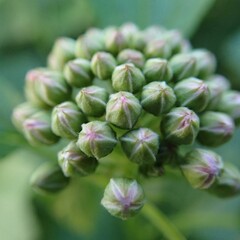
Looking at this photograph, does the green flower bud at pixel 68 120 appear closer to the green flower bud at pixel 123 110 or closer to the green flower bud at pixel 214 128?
the green flower bud at pixel 123 110

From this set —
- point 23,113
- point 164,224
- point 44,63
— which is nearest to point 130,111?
point 23,113

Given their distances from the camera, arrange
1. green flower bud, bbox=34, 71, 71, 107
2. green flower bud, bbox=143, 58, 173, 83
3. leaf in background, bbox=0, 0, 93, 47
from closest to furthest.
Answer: green flower bud, bbox=143, 58, 173, 83
green flower bud, bbox=34, 71, 71, 107
leaf in background, bbox=0, 0, 93, 47

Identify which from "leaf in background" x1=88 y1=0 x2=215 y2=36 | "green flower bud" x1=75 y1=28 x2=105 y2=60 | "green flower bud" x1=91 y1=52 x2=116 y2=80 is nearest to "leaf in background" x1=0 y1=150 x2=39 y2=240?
"leaf in background" x1=88 y1=0 x2=215 y2=36

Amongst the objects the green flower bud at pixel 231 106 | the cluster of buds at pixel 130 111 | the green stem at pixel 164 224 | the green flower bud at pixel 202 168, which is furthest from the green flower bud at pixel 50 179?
the green flower bud at pixel 231 106

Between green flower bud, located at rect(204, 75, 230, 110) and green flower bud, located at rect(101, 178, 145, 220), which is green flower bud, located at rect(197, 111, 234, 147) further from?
green flower bud, located at rect(101, 178, 145, 220)

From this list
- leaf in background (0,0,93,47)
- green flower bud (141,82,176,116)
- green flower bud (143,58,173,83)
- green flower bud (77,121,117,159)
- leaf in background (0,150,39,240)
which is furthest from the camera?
leaf in background (0,150,39,240)

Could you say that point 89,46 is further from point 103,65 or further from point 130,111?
point 130,111
